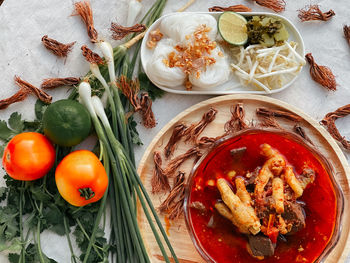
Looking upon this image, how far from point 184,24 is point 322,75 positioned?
0.65 meters

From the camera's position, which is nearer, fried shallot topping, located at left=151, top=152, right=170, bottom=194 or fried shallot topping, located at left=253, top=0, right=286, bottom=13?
fried shallot topping, located at left=151, top=152, right=170, bottom=194

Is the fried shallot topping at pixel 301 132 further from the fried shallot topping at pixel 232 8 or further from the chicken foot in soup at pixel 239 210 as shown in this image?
the fried shallot topping at pixel 232 8

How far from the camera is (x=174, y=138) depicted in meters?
1.72

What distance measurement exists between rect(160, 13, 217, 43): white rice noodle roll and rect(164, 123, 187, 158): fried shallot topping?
36 cm

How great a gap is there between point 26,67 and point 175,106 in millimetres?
688

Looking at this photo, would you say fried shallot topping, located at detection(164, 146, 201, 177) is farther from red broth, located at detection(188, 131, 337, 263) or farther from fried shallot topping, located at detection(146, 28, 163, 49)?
fried shallot topping, located at detection(146, 28, 163, 49)

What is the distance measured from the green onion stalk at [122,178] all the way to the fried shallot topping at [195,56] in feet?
1.15

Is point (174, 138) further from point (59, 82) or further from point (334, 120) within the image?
point (334, 120)

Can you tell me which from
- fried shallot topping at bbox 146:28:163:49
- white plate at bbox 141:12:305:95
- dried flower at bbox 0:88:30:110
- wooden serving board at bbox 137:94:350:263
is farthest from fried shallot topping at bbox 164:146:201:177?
dried flower at bbox 0:88:30:110

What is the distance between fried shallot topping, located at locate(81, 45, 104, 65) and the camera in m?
1.67

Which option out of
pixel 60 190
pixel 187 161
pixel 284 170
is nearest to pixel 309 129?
pixel 284 170

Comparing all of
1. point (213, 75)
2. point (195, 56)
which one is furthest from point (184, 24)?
point (213, 75)

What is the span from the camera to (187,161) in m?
1.72

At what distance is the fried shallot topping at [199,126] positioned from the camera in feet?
5.63
